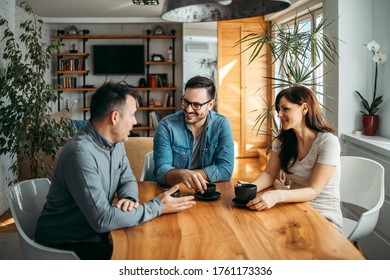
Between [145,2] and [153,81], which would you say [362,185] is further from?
[153,81]

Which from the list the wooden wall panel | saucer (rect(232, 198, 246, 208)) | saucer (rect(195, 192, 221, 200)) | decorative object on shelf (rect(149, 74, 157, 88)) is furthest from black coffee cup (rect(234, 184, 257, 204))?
decorative object on shelf (rect(149, 74, 157, 88))

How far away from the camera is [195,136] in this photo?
7.20ft

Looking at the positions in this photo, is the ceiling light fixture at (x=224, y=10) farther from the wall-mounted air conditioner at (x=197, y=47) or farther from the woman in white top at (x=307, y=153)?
the wall-mounted air conditioner at (x=197, y=47)

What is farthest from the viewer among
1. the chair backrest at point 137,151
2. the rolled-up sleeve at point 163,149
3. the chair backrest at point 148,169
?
the chair backrest at point 137,151

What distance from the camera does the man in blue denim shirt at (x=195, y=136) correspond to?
2.11 m

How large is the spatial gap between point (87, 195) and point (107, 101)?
373 millimetres

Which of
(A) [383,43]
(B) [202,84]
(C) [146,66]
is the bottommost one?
(B) [202,84]

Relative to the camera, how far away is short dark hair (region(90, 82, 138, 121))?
61.1 inches

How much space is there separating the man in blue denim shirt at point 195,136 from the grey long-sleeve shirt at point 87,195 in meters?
0.41

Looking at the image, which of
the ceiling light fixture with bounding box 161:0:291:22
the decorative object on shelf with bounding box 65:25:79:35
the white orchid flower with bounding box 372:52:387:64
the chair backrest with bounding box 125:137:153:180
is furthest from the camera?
the decorative object on shelf with bounding box 65:25:79:35

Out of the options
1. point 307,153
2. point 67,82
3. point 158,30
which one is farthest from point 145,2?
point 307,153

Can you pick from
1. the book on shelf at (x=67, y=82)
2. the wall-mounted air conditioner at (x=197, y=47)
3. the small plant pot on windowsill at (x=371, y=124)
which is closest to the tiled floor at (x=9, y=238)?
the small plant pot on windowsill at (x=371, y=124)

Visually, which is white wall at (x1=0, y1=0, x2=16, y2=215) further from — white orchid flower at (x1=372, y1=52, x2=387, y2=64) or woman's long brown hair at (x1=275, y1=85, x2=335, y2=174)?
white orchid flower at (x1=372, y1=52, x2=387, y2=64)

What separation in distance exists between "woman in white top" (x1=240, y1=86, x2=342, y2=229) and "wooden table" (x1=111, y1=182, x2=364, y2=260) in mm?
298
